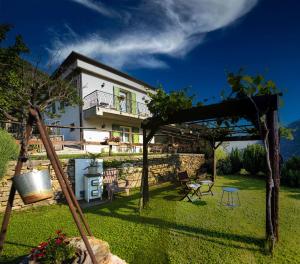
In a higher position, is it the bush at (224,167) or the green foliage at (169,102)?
the green foliage at (169,102)

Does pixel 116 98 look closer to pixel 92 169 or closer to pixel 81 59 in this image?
pixel 81 59

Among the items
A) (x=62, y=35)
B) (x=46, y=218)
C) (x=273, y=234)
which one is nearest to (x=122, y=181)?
(x=46, y=218)

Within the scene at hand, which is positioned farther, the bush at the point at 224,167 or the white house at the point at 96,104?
the bush at the point at 224,167

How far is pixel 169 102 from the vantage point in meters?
5.30

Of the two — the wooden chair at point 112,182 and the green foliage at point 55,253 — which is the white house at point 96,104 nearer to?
the wooden chair at point 112,182

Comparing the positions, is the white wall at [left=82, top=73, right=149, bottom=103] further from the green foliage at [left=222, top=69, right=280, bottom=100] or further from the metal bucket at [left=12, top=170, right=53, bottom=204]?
the metal bucket at [left=12, top=170, right=53, bottom=204]

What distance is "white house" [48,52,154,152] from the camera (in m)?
13.6

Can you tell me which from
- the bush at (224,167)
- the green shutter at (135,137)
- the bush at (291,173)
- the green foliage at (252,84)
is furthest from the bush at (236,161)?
the green foliage at (252,84)

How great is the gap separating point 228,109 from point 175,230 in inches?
127

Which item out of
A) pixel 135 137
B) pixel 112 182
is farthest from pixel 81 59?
pixel 112 182

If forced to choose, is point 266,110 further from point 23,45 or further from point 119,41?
point 23,45

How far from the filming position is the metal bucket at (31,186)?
86.0 inches

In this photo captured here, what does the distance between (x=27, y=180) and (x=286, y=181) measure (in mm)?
12715

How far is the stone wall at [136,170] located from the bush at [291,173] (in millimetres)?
5436
